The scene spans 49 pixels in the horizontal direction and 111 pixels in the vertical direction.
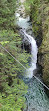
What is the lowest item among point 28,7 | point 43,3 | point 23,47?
point 23,47

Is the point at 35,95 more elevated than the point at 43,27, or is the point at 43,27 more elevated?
the point at 43,27

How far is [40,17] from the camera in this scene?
8.80 metres

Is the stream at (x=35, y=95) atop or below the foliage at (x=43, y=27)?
below

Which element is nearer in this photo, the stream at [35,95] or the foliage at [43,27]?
the stream at [35,95]

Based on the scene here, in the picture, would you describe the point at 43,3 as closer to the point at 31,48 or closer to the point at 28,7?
the point at 28,7

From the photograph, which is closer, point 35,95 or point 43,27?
point 35,95

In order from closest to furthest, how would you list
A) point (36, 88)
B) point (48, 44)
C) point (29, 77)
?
point (48, 44) < point (36, 88) < point (29, 77)

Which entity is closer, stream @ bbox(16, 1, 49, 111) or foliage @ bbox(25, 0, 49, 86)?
stream @ bbox(16, 1, 49, 111)

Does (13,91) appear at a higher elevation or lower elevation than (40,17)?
lower

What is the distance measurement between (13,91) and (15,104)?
26.8 inches

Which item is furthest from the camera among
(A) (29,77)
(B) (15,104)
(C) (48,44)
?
(A) (29,77)

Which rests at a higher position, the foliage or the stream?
the foliage

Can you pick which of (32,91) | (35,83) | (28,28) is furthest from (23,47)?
(32,91)

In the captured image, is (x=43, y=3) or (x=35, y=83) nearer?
(x=35, y=83)
